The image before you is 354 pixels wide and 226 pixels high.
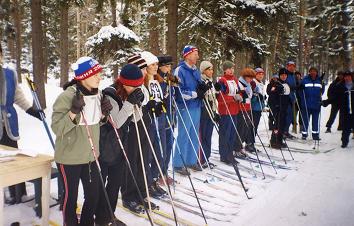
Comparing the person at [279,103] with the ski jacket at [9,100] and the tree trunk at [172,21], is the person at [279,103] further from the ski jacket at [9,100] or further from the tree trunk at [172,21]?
the ski jacket at [9,100]

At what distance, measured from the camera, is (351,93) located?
9.20 metres

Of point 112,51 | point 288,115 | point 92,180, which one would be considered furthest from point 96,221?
point 112,51

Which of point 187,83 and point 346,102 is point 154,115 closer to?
point 187,83

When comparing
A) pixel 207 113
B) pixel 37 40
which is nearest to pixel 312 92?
pixel 207 113

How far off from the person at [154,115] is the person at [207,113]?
168 centimetres

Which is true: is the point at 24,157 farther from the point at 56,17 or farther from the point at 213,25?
the point at 56,17

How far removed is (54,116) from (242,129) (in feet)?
18.3

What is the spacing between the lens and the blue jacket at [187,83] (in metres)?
6.32

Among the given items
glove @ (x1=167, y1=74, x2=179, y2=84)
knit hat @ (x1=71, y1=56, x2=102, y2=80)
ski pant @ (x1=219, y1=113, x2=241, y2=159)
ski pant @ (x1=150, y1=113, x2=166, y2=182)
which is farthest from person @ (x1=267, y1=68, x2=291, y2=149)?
knit hat @ (x1=71, y1=56, x2=102, y2=80)

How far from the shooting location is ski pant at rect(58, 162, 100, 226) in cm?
340

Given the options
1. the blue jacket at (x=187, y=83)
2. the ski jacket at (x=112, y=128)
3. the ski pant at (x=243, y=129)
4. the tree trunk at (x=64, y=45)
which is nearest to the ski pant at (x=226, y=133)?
the ski pant at (x=243, y=129)

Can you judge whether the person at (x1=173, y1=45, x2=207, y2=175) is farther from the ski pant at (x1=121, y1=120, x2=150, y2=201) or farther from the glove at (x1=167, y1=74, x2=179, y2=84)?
the ski pant at (x1=121, y1=120, x2=150, y2=201)

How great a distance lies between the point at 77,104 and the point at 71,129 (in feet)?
1.25

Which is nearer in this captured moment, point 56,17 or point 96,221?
point 96,221
